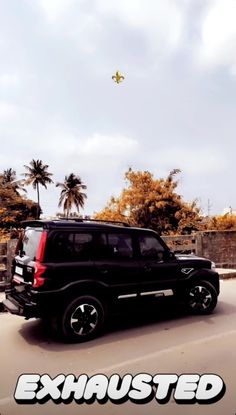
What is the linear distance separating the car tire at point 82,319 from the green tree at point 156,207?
2248cm

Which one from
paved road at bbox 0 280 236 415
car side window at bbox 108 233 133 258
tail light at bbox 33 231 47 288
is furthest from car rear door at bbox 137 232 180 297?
tail light at bbox 33 231 47 288

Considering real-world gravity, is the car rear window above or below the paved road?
above

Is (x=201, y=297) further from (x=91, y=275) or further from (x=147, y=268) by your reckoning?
(x=91, y=275)

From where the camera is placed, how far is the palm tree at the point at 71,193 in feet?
178

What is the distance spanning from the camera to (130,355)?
183 inches

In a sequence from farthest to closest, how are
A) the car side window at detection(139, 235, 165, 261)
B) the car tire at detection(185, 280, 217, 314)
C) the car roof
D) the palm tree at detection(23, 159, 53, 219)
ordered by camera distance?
the palm tree at detection(23, 159, 53, 219)
the car tire at detection(185, 280, 217, 314)
the car side window at detection(139, 235, 165, 261)
the car roof

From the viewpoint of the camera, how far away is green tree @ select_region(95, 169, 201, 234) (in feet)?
90.9

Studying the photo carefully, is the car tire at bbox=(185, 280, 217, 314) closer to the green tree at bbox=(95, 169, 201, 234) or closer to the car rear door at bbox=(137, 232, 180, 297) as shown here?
the car rear door at bbox=(137, 232, 180, 297)

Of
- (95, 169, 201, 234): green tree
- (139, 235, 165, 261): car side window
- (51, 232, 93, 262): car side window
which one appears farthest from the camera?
(95, 169, 201, 234): green tree

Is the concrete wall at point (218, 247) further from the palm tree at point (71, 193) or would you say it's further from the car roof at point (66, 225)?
the palm tree at point (71, 193)

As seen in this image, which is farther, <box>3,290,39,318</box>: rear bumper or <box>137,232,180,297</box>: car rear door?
<box>137,232,180,297</box>: car rear door

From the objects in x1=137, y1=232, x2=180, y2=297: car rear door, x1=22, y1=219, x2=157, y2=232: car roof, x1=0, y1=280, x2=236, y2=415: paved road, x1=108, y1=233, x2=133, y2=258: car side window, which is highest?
x1=22, y1=219, x2=157, y2=232: car roof

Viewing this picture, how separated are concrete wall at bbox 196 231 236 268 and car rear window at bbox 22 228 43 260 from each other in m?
9.02

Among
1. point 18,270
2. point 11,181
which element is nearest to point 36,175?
point 11,181
